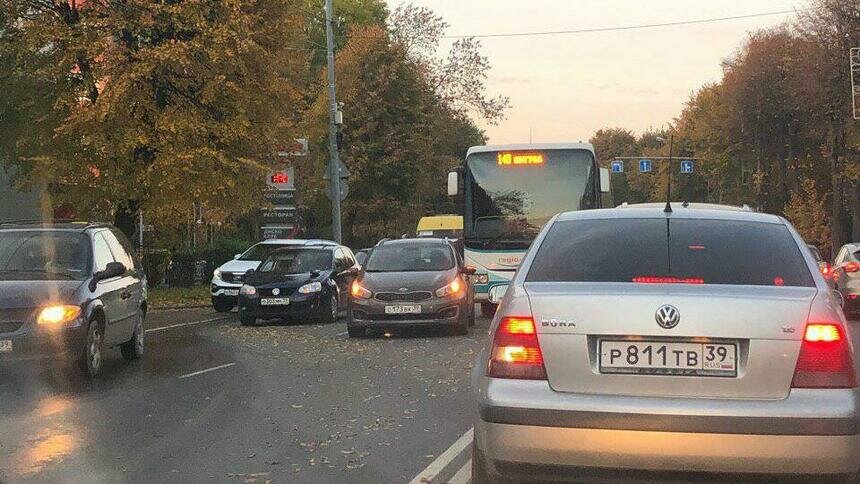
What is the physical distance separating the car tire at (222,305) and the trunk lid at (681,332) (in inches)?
783

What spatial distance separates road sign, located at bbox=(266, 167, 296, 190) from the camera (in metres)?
29.0

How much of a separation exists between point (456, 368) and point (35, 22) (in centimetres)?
1689

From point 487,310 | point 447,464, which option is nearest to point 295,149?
point 487,310

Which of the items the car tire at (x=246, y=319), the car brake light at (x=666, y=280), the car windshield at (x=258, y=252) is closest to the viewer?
the car brake light at (x=666, y=280)

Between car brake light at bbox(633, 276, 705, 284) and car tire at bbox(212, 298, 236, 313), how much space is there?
64.9 feet

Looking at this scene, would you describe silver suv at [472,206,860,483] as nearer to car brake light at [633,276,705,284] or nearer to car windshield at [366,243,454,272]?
car brake light at [633,276,705,284]

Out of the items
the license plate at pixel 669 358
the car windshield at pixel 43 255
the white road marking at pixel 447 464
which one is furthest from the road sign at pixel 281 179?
the license plate at pixel 669 358

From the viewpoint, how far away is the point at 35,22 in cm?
2517

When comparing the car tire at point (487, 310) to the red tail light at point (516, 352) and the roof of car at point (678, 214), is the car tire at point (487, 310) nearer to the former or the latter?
the roof of car at point (678, 214)

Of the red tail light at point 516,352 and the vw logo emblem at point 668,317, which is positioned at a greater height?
the vw logo emblem at point 668,317

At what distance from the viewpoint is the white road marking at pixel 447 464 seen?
6.67 m

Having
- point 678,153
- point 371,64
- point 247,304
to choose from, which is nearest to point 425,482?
point 247,304

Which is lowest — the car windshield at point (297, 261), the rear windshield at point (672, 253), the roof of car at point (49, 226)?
the car windshield at point (297, 261)

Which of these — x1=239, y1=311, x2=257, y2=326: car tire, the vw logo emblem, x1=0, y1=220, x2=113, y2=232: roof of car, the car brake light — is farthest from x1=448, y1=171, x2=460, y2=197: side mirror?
the vw logo emblem
